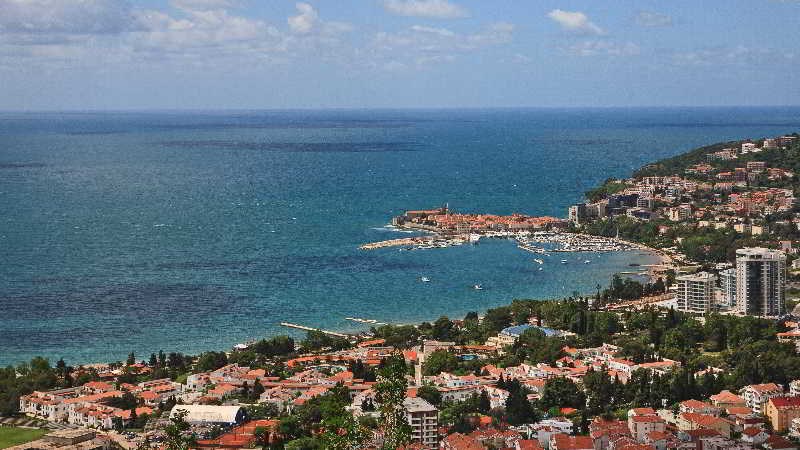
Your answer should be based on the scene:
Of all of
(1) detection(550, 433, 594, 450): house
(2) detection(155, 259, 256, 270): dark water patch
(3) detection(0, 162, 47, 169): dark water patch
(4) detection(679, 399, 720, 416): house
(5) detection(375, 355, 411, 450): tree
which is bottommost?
(4) detection(679, 399, 720, 416): house

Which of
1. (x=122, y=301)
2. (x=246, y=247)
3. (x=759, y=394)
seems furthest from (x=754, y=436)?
(x=246, y=247)

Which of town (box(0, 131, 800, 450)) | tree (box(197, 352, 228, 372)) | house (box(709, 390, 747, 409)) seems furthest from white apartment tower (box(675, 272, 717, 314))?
tree (box(197, 352, 228, 372))

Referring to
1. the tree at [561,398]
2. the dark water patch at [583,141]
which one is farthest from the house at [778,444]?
the dark water patch at [583,141]

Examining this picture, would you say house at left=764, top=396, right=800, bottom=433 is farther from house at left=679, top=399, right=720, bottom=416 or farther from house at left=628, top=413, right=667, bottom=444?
house at left=628, top=413, right=667, bottom=444

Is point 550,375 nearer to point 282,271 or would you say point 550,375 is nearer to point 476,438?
point 476,438

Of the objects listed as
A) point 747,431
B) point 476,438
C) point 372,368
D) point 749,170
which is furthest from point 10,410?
point 749,170

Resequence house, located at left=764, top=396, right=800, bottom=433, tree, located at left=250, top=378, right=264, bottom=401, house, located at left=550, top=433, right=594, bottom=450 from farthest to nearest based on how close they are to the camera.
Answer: tree, located at left=250, top=378, right=264, bottom=401 < house, located at left=764, top=396, right=800, bottom=433 < house, located at left=550, top=433, right=594, bottom=450

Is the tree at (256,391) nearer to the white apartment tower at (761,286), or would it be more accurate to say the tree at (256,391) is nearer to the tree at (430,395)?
the tree at (430,395)

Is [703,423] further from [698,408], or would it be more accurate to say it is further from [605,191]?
[605,191]
